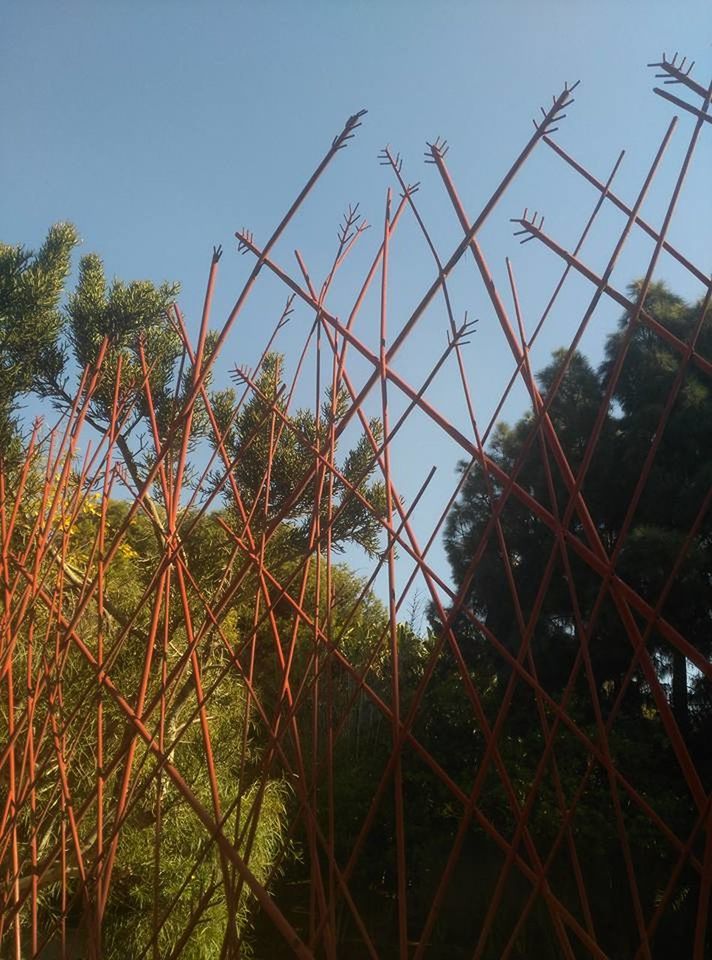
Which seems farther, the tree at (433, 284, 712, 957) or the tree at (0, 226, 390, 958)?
the tree at (433, 284, 712, 957)

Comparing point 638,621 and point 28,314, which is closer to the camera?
point 28,314

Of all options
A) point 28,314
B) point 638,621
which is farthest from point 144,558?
point 638,621

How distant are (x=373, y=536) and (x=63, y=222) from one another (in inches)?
100.0

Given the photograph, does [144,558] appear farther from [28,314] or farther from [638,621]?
[638,621]

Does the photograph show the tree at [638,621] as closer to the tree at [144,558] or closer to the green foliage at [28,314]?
the tree at [144,558]

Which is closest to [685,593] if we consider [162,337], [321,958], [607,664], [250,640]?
[607,664]

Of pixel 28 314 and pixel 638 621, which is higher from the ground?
pixel 28 314

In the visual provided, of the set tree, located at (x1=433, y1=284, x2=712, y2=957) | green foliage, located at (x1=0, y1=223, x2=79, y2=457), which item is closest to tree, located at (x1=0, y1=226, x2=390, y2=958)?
green foliage, located at (x1=0, y1=223, x2=79, y2=457)

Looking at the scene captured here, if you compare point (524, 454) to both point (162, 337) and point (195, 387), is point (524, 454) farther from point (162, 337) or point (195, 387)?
point (162, 337)

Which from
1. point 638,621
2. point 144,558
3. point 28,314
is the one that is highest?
point 28,314

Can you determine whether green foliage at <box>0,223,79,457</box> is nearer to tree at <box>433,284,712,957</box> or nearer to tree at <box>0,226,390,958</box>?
tree at <box>0,226,390,958</box>

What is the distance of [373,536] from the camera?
17.1 ft

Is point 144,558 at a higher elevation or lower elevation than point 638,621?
lower

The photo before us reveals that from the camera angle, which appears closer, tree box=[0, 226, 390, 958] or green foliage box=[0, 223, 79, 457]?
tree box=[0, 226, 390, 958]
